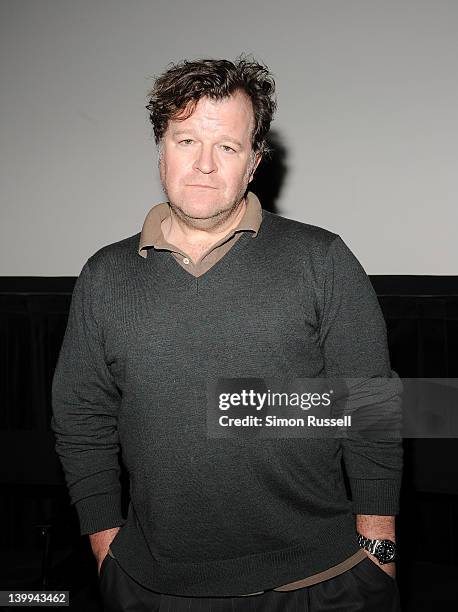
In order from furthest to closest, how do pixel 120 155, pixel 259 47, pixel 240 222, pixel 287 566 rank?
A: pixel 120 155 → pixel 259 47 → pixel 240 222 → pixel 287 566

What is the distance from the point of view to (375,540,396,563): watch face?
125 cm

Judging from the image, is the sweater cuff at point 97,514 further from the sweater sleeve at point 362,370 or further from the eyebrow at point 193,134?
the eyebrow at point 193,134

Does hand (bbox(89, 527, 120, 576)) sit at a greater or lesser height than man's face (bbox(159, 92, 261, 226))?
lesser

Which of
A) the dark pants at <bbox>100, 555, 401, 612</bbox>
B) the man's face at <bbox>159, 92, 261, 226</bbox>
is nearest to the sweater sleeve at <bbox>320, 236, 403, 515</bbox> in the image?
the dark pants at <bbox>100, 555, 401, 612</bbox>

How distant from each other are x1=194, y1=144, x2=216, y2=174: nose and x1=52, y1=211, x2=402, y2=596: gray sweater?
0.15 meters

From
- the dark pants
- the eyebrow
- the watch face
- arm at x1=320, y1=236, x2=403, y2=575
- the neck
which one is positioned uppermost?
the eyebrow

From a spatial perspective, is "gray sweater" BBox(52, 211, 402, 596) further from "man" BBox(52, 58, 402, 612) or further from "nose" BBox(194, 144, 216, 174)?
"nose" BBox(194, 144, 216, 174)

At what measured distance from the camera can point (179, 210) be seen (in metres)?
1.28

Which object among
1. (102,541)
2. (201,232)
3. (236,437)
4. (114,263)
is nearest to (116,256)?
(114,263)

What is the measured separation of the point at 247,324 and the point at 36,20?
1.88m

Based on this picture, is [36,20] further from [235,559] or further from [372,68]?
[235,559]

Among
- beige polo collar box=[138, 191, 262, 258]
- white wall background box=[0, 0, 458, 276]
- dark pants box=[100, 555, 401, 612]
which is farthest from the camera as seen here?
white wall background box=[0, 0, 458, 276]

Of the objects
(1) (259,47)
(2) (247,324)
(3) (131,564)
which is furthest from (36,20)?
(3) (131,564)

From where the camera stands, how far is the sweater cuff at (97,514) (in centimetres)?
138
